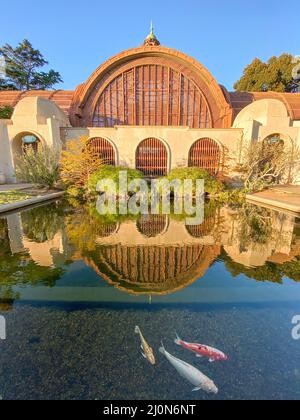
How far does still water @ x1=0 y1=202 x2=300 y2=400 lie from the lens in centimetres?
224

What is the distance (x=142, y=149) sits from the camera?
15.2 metres

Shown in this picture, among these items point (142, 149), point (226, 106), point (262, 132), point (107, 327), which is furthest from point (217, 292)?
point (226, 106)

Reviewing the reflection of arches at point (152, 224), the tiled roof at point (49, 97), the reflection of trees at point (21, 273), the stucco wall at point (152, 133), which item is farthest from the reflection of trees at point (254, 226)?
the tiled roof at point (49, 97)

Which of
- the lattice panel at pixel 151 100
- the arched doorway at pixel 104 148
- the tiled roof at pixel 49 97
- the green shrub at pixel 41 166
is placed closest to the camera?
the green shrub at pixel 41 166

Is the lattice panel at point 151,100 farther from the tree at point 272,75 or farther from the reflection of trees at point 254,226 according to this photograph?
the tree at point 272,75

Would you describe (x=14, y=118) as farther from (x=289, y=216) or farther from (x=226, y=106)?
(x=289, y=216)

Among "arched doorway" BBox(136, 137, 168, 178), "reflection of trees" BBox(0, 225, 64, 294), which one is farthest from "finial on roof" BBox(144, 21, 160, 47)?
"reflection of trees" BBox(0, 225, 64, 294)

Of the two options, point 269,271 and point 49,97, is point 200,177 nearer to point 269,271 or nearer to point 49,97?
point 269,271

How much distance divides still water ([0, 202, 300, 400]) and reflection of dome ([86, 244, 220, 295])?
0.02m

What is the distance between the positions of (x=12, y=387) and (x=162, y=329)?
1.82 meters

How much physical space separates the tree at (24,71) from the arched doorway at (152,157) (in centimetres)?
2655

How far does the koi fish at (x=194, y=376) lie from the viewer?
2.16 metres

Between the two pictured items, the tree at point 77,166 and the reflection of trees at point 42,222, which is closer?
the reflection of trees at point 42,222

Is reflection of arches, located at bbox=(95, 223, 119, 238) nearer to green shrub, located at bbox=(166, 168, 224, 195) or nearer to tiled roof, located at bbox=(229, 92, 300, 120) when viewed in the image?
green shrub, located at bbox=(166, 168, 224, 195)
